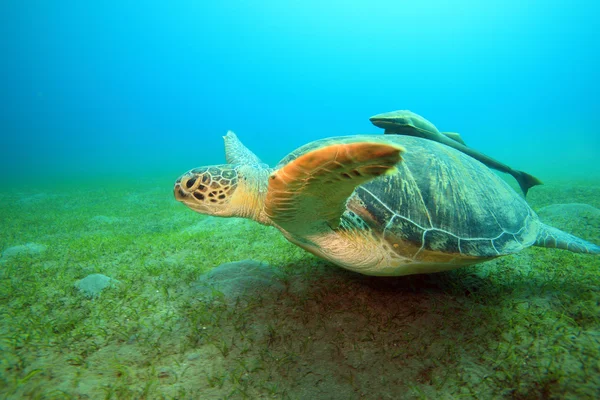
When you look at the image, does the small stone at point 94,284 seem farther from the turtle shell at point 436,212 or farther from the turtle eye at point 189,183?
the turtle shell at point 436,212

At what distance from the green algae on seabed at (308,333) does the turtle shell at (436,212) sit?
466 mm

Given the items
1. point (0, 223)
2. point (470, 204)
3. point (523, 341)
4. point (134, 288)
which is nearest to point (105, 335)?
point (134, 288)

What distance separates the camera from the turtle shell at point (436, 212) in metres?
1.83

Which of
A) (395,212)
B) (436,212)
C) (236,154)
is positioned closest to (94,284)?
(236,154)

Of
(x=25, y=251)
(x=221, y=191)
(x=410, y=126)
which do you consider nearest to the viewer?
(x=221, y=191)

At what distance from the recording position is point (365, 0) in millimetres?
86562

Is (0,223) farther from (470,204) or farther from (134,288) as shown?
(470,204)

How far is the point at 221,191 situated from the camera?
2.10m

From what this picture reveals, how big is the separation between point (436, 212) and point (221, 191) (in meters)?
1.73

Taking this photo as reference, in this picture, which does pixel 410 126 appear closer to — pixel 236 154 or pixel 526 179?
pixel 526 179

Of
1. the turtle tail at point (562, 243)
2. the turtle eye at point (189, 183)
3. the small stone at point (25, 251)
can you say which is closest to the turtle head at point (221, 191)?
the turtle eye at point (189, 183)

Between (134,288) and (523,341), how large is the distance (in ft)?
10.1

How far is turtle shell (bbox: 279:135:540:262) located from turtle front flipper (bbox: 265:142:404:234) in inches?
14.9

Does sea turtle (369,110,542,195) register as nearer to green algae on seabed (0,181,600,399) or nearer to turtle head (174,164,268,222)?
green algae on seabed (0,181,600,399)
